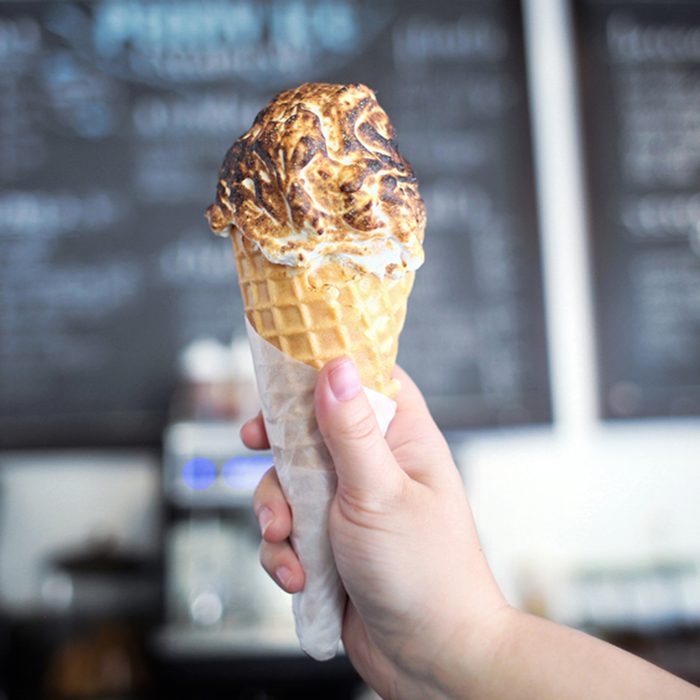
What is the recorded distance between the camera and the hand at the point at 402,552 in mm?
1028

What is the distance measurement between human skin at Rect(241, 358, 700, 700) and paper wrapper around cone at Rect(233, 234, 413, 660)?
7 cm

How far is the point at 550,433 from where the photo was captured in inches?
130

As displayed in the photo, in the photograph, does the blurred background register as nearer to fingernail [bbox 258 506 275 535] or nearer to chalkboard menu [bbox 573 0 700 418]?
chalkboard menu [bbox 573 0 700 418]

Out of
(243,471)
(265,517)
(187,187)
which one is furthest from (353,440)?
(187,187)

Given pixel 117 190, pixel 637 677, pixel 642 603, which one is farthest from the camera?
pixel 117 190

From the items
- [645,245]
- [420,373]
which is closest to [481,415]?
[420,373]

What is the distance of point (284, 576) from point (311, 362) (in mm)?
331

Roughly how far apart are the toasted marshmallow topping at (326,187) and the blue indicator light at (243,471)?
5.33 feet

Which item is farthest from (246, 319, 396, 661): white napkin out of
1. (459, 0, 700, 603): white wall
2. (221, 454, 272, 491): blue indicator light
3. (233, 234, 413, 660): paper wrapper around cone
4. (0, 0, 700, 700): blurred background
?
(459, 0, 700, 603): white wall

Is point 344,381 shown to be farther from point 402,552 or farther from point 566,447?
point 566,447

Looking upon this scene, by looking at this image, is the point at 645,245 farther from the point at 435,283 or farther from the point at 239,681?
the point at 239,681

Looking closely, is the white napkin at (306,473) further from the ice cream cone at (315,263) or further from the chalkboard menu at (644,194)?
the chalkboard menu at (644,194)

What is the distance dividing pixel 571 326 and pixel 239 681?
187 centimetres

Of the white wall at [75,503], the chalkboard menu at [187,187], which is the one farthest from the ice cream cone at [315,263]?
the white wall at [75,503]
